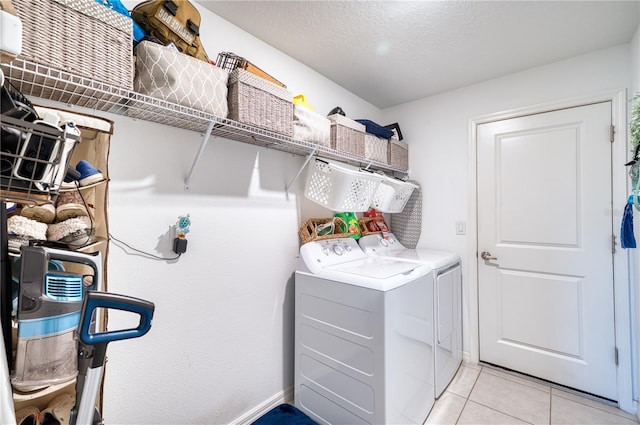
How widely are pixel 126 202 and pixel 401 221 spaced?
236 cm

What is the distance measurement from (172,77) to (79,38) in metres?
0.29

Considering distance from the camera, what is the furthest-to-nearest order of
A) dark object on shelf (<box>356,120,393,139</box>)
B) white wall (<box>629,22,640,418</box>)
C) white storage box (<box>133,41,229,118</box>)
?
dark object on shelf (<box>356,120,393,139</box>), white wall (<box>629,22,640,418</box>), white storage box (<box>133,41,229,118</box>)

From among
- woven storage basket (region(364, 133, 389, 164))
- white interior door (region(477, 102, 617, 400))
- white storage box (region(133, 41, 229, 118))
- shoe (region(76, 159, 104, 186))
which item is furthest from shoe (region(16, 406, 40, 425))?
white interior door (region(477, 102, 617, 400))

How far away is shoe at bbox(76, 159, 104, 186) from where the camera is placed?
0.89 m

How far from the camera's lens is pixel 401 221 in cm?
287

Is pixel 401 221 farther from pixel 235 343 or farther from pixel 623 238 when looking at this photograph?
pixel 235 343

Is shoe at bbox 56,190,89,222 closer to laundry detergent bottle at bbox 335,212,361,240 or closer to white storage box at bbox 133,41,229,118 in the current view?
white storage box at bbox 133,41,229,118

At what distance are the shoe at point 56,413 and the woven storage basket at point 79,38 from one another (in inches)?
40.0

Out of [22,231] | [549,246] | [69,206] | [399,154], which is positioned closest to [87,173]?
[69,206]

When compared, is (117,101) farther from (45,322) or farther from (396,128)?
(396,128)

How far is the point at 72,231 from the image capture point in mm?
814

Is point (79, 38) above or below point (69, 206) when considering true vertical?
above

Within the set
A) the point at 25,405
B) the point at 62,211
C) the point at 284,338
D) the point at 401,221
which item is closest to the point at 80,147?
the point at 62,211

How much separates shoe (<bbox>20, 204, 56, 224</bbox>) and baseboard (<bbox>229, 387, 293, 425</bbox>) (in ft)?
4.85
